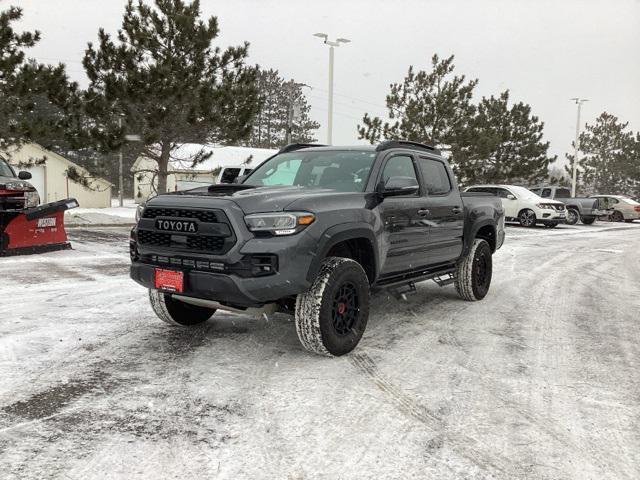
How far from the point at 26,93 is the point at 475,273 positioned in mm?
14695

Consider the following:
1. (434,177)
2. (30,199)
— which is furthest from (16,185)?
(434,177)

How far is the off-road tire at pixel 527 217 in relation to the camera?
22297mm

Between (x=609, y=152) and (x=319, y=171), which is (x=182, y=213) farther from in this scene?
(x=609, y=152)

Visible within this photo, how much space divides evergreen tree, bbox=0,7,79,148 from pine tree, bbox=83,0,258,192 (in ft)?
2.63

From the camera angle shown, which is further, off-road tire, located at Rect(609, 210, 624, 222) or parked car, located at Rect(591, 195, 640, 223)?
off-road tire, located at Rect(609, 210, 624, 222)

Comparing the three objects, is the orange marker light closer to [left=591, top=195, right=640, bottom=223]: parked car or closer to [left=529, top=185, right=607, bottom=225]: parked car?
[left=529, top=185, right=607, bottom=225]: parked car

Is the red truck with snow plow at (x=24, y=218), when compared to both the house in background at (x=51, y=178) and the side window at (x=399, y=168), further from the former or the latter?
the house in background at (x=51, y=178)

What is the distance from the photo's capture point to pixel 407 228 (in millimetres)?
5348

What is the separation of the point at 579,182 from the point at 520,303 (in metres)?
56.3

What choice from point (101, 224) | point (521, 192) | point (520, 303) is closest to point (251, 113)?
point (101, 224)

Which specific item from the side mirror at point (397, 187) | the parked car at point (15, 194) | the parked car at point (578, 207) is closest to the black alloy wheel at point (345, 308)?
the side mirror at point (397, 187)

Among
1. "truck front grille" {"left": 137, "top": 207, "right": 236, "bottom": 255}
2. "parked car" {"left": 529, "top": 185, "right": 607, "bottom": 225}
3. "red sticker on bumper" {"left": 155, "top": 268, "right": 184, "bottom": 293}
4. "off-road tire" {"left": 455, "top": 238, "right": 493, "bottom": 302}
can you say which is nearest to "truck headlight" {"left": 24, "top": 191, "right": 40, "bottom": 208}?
"truck front grille" {"left": 137, "top": 207, "right": 236, "bottom": 255}

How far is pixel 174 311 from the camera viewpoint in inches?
207

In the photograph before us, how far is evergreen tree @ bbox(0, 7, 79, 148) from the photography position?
1573 centimetres
